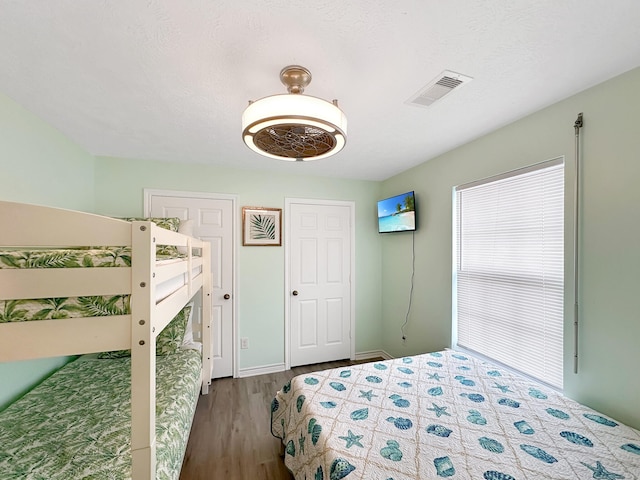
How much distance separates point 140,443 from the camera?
0.91 meters

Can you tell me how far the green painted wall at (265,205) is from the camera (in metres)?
2.70

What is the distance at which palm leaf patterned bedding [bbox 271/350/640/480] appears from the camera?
1129mm

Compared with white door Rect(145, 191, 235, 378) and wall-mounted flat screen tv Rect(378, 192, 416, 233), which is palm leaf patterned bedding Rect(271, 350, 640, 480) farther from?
wall-mounted flat screen tv Rect(378, 192, 416, 233)

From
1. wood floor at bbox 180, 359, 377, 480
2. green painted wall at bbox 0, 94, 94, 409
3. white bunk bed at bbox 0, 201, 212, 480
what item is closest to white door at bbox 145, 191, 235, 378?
wood floor at bbox 180, 359, 377, 480

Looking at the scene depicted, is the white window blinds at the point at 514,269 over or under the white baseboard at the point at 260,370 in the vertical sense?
over

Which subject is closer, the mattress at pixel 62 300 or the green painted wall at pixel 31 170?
the mattress at pixel 62 300

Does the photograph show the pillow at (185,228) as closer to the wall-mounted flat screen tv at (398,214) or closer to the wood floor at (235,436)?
the wood floor at (235,436)

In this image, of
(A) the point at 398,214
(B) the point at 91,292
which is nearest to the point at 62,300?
(B) the point at 91,292

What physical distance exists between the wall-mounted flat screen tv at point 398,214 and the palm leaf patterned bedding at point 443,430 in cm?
146

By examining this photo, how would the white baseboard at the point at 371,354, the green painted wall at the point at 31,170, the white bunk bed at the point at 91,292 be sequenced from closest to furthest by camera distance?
the white bunk bed at the point at 91,292 < the green painted wall at the point at 31,170 < the white baseboard at the point at 371,354

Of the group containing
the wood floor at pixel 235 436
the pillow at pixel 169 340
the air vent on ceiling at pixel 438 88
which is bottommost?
the wood floor at pixel 235 436

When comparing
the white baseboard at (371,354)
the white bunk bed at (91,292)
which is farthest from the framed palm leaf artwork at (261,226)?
the white bunk bed at (91,292)

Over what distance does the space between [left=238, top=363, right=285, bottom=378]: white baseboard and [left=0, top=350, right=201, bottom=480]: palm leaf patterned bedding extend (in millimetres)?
1188

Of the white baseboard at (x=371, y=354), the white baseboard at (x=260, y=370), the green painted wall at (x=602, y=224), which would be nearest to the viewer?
the green painted wall at (x=602, y=224)
